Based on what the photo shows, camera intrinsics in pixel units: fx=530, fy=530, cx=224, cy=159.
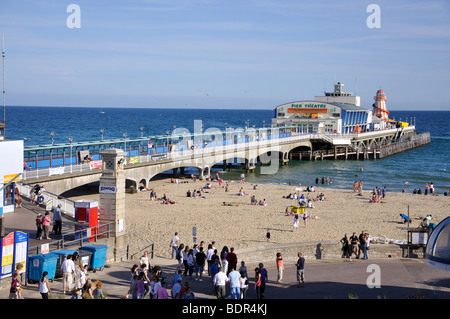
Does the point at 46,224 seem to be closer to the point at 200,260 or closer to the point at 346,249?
the point at 200,260

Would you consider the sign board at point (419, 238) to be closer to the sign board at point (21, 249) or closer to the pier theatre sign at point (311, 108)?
the sign board at point (21, 249)

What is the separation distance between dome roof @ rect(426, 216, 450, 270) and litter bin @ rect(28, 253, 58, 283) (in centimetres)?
945

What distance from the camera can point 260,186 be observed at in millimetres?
44344

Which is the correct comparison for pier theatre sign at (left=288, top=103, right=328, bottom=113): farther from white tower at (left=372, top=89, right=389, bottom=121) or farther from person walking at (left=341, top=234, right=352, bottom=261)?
person walking at (left=341, top=234, right=352, bottom=261)

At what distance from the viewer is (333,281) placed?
46.5ft

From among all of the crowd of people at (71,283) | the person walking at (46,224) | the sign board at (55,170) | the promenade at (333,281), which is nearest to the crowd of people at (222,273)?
the promenade at (333,281)

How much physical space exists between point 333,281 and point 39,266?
7.61 meters

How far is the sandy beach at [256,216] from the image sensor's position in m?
24.5

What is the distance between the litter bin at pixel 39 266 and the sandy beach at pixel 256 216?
692 centimetres

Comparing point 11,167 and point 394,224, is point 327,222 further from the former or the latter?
point 11,167

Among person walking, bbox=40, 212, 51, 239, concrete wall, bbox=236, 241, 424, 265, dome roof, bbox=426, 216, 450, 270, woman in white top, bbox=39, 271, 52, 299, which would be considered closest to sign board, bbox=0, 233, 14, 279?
woman in white top, bbox=39, 271, 52, 299

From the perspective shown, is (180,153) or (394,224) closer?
(394,224)

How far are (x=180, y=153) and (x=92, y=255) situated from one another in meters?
29.0
